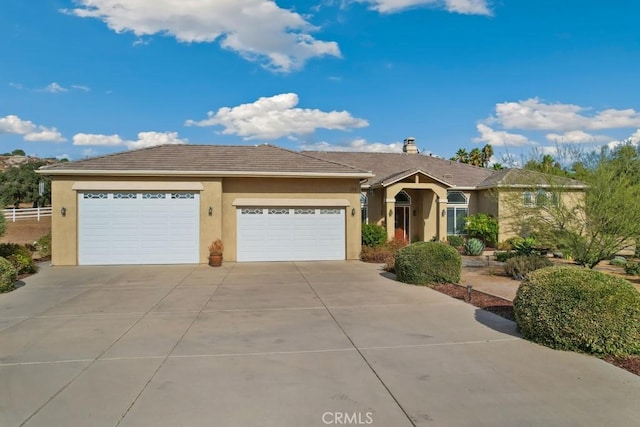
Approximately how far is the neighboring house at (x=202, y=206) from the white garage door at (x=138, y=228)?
0.12 ft

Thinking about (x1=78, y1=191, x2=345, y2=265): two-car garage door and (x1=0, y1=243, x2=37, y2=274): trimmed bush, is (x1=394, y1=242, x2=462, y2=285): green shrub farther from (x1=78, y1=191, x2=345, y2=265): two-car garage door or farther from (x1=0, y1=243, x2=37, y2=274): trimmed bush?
(x1=0, y1=243, x2=37, y2=274): trimmed bush

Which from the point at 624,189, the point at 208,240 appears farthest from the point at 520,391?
the point at 208,240

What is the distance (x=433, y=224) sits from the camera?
77.0ft

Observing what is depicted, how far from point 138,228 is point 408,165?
55.0 ft

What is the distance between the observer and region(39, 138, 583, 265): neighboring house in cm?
1644

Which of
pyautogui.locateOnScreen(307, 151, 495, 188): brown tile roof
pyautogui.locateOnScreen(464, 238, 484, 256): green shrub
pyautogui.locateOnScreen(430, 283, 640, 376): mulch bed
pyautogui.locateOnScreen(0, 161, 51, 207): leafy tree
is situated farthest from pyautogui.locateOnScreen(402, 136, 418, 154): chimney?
pyautogui.locateOnScreen(0, 161, 51, 207): leafy tree

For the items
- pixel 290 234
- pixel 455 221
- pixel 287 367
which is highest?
pixel 455 221

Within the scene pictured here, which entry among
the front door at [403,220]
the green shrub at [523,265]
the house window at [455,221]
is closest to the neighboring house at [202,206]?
the green shrub at [523,265]

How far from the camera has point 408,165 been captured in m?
27.3

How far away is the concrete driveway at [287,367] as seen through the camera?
170 inches

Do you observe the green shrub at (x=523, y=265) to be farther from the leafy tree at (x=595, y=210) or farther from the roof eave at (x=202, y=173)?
the roof eave at (x=202, y=173)

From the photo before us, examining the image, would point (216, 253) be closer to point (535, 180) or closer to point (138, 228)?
point (138, 228)

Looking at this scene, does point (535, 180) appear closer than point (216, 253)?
Yes

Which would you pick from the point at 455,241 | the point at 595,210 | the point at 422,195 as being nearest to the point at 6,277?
the point at 595,210
